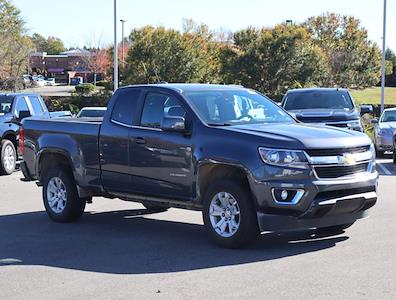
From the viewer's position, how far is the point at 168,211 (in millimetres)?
10414

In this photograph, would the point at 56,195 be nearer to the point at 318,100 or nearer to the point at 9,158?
the point at 9,158

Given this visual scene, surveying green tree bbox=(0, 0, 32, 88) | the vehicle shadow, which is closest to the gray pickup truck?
the vehicle shadow

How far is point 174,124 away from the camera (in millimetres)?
7859

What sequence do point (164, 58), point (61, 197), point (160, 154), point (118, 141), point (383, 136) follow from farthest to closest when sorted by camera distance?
point (164, 58), point (383, 136), point (61, 197), point (118, 141), point (160, 154)

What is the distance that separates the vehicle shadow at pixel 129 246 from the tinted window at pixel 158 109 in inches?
58.1

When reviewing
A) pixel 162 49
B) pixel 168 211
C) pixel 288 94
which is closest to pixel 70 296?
pixel 168 211

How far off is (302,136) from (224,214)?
126 centimetres

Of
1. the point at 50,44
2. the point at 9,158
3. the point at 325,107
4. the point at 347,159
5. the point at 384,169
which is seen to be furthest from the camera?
the point at 50,44

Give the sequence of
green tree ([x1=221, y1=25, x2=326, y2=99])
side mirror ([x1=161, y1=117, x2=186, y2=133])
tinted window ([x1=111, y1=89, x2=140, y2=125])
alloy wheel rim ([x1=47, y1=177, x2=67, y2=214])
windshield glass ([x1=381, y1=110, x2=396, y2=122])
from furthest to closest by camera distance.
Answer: green tree ([x1=221, y1=25, x2=326, y2=99])
windshield glass ([x1=381, y1=110, x2=396, y2=122])
alloy wheel rim ([x1=47, y1=177, x2=67, y2=214])
tinted window ([x1=111, y1=89, x2=140, y2=125])
side mirror ([x1=161, y1=117, x2=186, y2=133])

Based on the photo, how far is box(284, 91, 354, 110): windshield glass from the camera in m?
16.0

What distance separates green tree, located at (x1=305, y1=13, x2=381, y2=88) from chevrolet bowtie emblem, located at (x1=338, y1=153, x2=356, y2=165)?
36.1 meters

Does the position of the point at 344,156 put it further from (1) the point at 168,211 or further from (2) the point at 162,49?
(2) the point at 162,49

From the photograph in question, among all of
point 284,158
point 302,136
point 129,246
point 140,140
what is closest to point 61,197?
point 140,140

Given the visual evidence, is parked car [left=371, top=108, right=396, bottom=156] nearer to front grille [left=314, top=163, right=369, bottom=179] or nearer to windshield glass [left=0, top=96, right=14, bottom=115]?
windshield glass [left=0, top=96, right=14, bottom=115]
